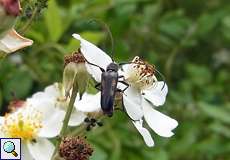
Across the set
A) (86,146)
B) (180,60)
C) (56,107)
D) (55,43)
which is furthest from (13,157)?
(180,60)

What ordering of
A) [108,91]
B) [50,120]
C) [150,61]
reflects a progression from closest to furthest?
1. [108,91]
2. [50,120]
3. [150,61]

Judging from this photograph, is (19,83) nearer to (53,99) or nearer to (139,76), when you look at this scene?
(53,99)

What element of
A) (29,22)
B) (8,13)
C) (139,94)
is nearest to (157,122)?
(139,94)

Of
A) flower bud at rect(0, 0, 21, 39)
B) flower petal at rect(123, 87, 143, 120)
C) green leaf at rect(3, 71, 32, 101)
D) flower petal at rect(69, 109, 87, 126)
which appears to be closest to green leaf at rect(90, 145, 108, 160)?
green leaf at rect(3, 71, 32, 101)

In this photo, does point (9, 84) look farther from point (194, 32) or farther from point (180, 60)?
point (180, 60)

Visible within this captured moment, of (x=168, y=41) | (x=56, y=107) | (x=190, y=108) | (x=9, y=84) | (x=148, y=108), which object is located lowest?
(x=148, y=108)

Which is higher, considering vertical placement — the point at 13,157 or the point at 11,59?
the point at 11,59

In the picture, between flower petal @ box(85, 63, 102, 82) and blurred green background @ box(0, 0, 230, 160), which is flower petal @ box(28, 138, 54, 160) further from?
blurred green background @ box(0, 0, 230, 160)
